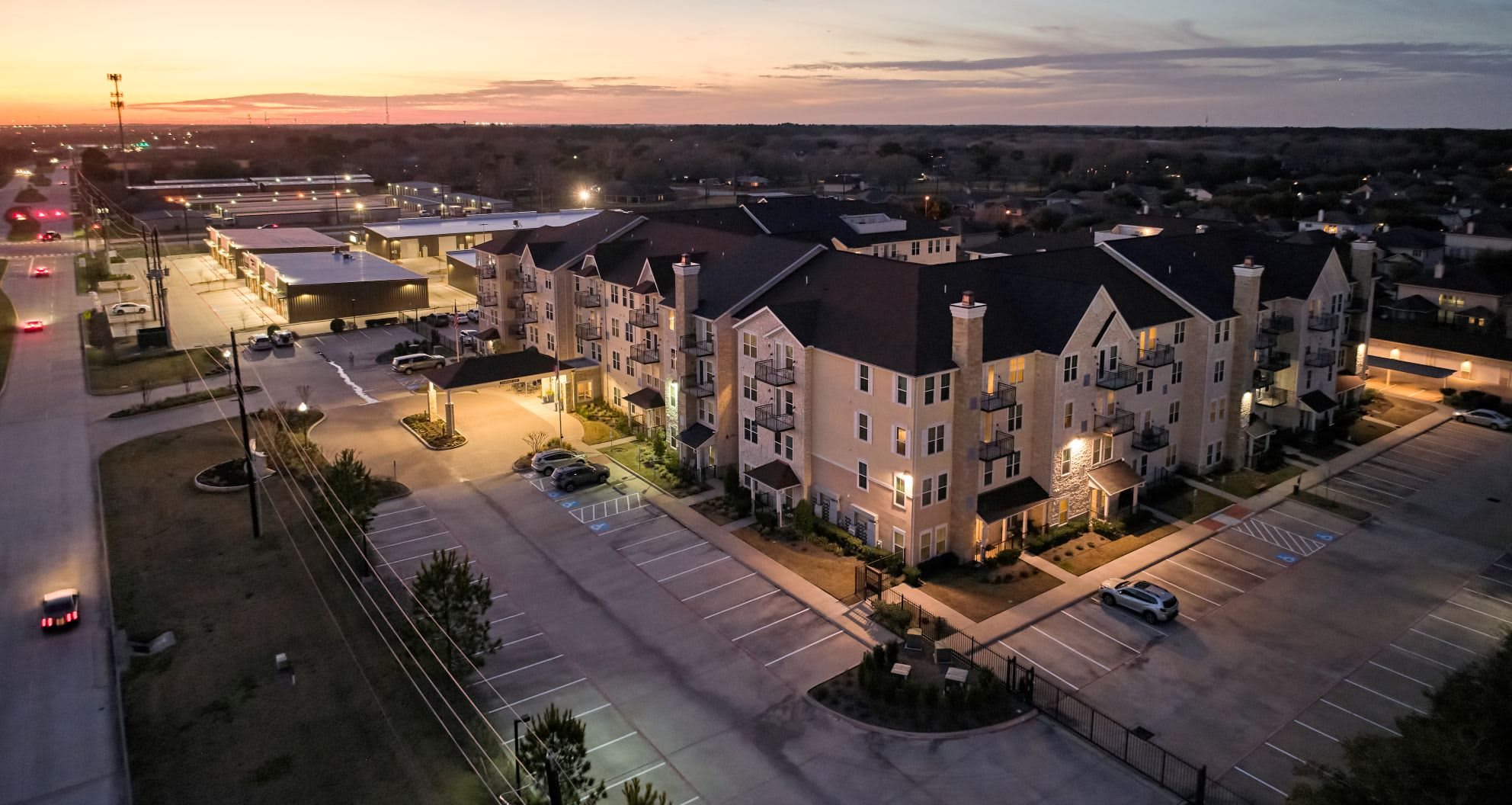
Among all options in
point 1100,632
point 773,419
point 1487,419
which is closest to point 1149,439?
point 1100,632

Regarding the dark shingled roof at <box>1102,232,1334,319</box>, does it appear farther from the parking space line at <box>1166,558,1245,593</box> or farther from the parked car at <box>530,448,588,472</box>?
the parked car at <box>530,448,588,472</box>

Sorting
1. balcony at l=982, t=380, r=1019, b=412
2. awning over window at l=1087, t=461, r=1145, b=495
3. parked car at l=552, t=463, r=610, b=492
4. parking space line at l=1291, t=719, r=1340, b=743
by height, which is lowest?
parking space line at l=1291, t=719, r=1340, b=743

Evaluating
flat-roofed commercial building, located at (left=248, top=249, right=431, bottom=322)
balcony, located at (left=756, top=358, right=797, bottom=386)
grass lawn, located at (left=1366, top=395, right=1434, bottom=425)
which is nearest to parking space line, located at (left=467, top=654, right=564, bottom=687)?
balcony, located at (left=756, top=358, right=797, bottom=386)

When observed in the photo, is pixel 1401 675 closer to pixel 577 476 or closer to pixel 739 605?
pixel 739 605

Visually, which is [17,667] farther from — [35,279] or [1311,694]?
[35,279]

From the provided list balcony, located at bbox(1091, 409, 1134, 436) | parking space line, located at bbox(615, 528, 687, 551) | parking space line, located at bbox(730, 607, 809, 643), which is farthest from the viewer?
balcony, located at bbox(1091, 409, 1134, 436)

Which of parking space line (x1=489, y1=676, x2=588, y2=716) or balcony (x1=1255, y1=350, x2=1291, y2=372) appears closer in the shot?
parking space line (x1=489, y1=676, x2=588, y2=716)

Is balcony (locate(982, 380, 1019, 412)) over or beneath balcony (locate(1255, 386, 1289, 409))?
over
